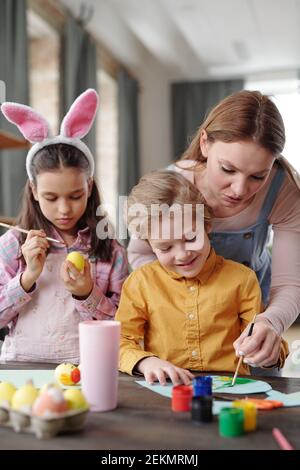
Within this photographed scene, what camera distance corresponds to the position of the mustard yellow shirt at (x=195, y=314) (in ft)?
3.86

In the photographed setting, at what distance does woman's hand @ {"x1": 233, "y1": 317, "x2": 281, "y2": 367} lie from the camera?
100 cm

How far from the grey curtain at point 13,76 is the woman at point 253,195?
2.00 meters

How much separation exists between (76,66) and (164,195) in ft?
11.5

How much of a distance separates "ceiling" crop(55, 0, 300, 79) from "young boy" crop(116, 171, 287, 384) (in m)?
3.79

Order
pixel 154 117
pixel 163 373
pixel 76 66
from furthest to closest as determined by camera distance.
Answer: pixel 154 117
pixel 76 66
pixel 163 373

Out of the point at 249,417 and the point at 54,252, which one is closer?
the point at 249,417

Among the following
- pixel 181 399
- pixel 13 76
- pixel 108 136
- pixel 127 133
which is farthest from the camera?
pixel 127 133

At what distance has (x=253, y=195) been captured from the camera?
136cm

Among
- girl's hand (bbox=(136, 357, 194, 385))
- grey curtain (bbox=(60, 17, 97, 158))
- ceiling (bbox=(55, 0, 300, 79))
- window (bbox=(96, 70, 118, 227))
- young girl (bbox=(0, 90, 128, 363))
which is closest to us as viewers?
girl's hand (bbox=(136, 357, 194, 385))

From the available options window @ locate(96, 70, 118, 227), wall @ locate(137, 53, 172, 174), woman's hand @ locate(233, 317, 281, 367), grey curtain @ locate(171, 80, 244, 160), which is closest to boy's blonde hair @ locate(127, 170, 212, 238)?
woman's hand @ locate(233, 317, 281, 367)

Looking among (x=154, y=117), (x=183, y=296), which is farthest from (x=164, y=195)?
(x=154, y=117)

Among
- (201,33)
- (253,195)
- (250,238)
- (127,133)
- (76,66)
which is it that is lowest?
(250,238)

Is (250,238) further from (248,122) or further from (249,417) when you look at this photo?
(249,417)

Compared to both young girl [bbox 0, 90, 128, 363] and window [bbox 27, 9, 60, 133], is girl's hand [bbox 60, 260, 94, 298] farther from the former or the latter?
window [bbox 27, 9, 60, 133]
